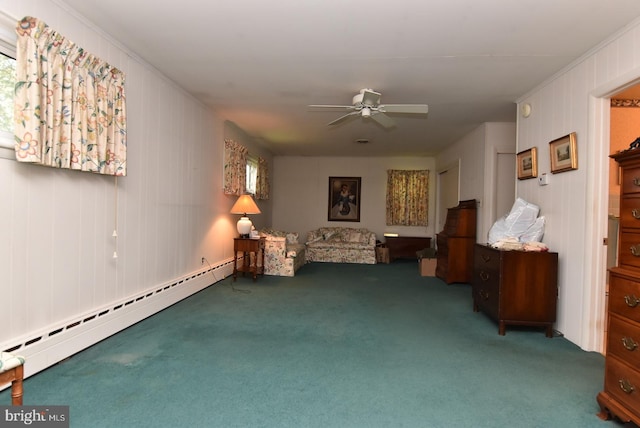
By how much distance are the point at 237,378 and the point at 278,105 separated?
11.1ft

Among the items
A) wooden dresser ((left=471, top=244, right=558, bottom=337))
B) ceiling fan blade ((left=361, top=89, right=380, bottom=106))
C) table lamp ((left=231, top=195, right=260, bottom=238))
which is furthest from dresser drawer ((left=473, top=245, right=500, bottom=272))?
table lamp ((left=231, top=195, right=260, bottom=238))

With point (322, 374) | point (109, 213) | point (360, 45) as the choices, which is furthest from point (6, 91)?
point (322, 374)

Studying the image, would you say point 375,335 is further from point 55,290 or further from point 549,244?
point 55,290

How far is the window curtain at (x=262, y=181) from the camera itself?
22.9 feet

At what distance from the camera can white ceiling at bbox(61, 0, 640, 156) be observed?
7.37 feet

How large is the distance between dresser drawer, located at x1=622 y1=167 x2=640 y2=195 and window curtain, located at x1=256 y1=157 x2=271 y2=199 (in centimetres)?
592

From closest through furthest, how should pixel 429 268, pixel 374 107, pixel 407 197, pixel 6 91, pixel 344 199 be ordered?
pixel 6 91 → pixel 374 107 → pixel 429 268 → pixel 407 197 → pixel 344 199

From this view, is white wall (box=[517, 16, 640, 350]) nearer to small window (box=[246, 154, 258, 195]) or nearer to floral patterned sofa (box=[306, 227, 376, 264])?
floral patterned sofa (box=[306, 227, 376, 264])

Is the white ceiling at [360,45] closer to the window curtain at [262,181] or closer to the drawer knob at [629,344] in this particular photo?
the drawer knob at [629,344]

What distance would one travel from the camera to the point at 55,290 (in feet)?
7.51

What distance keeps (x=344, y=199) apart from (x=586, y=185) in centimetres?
590

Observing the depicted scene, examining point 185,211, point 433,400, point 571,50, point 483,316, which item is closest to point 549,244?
point 483,316

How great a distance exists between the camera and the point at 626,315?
166cm

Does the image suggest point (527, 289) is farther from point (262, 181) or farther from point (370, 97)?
point (262, 181)
